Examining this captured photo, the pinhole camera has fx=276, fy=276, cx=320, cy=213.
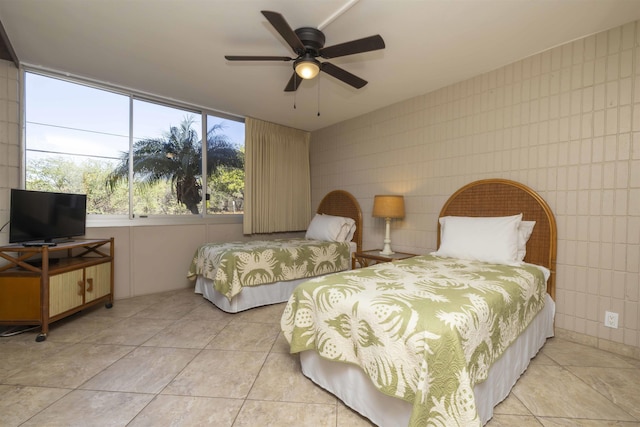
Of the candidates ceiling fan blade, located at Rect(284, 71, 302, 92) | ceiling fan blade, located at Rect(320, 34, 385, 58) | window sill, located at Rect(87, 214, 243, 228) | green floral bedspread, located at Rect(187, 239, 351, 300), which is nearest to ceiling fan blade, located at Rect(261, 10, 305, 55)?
ceiling fan blade, located at Rect(320, 34, 385, 58)

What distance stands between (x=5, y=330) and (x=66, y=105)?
6.99ft

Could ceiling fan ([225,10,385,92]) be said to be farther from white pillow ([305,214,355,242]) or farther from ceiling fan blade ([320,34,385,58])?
white pillow ([305,214,355,242])

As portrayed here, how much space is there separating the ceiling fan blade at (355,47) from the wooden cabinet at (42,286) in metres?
2.53

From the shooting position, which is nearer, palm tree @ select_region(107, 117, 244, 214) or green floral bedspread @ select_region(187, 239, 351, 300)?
green floral bedspread @ select_region(187, 239, 351, 300)

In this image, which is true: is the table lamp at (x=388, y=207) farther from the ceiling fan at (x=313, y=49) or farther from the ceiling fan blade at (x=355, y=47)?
the ceiling fan blade at (x=355, y=47)

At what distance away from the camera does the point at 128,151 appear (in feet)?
10.3

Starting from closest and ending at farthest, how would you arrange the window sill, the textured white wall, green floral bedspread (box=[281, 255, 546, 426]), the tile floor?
green floral bedspread (box=[281, 255, 546, 426])
the tile floor
the textured white wall
the window sill

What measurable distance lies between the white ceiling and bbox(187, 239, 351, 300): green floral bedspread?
5.71 feet

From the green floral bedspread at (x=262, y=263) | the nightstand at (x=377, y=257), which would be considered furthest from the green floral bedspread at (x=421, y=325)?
the green floral bedspread at (x=262, y=263)

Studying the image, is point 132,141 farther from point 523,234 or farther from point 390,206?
point 523,234

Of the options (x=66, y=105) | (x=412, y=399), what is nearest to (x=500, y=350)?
(x=412, y=399)

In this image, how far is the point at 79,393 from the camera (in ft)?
4.97

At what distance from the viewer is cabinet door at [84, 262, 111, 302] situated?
253 centimetres

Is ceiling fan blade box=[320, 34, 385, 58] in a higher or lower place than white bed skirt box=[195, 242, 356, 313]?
higher
